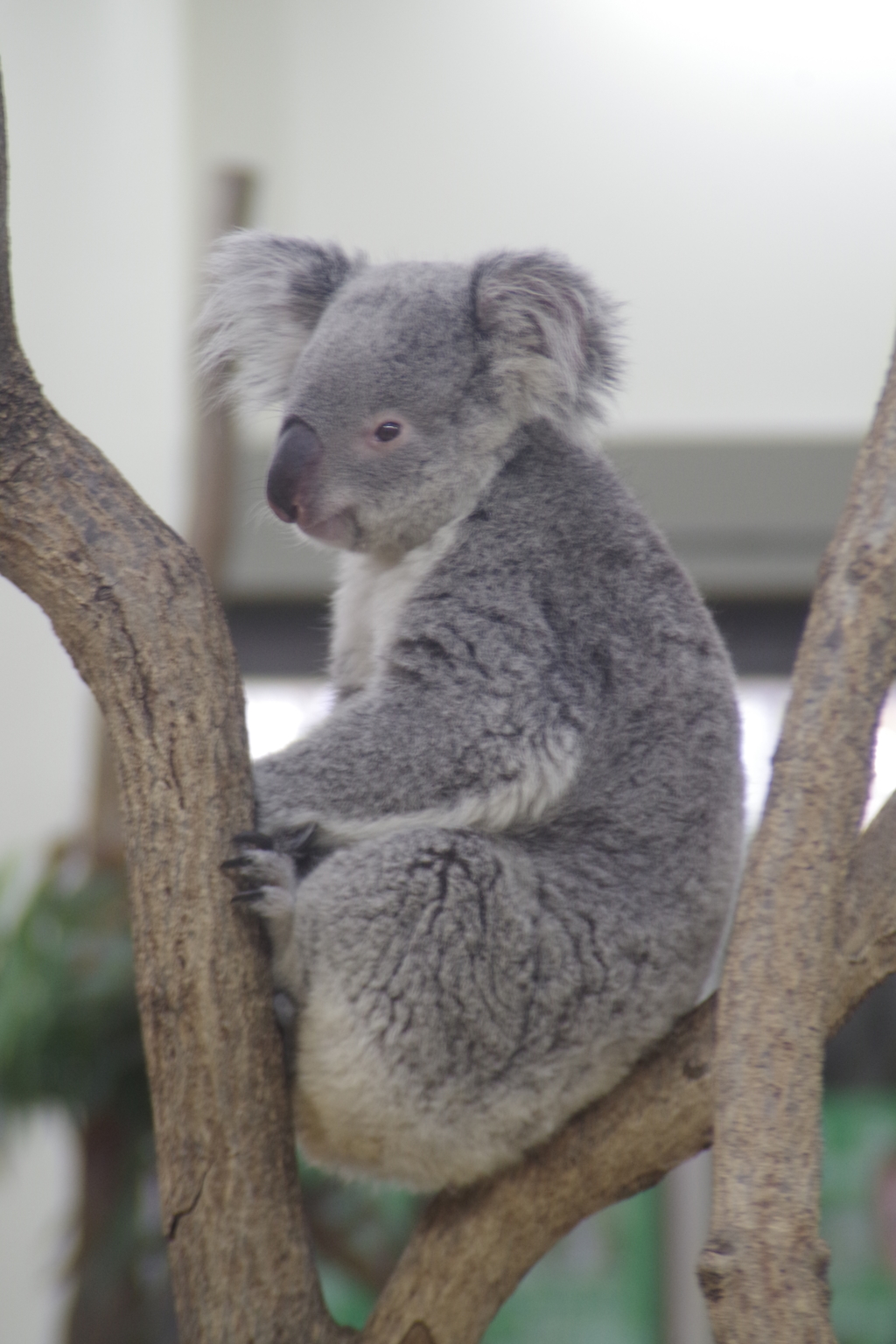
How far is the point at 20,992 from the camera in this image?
2.85 m

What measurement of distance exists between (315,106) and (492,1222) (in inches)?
130

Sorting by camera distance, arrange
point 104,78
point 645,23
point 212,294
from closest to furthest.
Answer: point 212,294
point 645,23
point 104,78

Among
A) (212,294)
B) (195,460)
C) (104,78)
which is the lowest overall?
(195,460)

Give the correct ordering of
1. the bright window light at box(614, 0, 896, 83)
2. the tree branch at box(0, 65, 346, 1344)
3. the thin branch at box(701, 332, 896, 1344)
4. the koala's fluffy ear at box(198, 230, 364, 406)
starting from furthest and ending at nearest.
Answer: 1. the bright window light at box(614, 0, 896, 83)
2. the koala's fluffy ear at box(198, 230, 364, 406)
3. the tree branch at box(0, 65, 346, 1344)
4. the thin branch at box(701, 332, 896, 1344)

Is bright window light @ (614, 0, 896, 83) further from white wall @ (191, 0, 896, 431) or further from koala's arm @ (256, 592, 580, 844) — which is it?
koala's arm @ (256, 592, 580, 844)

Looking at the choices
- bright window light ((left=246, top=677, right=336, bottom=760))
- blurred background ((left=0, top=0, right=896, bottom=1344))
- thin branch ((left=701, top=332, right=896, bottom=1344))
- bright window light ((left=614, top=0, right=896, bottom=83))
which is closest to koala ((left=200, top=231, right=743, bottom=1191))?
thin branch ((left=701, top=332, right=896, bottom=1344))

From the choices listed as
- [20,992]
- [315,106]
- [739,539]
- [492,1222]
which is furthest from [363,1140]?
[315,106]

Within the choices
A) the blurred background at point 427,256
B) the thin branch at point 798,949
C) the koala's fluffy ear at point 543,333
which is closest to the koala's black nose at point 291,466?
the koala's fluffy ear at point 543,333

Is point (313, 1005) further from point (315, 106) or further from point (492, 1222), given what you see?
point (315, 106)

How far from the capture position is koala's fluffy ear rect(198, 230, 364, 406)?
2.06 meters

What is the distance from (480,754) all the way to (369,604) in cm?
41

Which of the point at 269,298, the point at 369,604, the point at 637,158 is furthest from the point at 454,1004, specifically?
the point at 637,158

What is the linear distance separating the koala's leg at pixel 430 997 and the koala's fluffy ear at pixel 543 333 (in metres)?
0.66

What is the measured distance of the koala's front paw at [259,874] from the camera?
138cm
